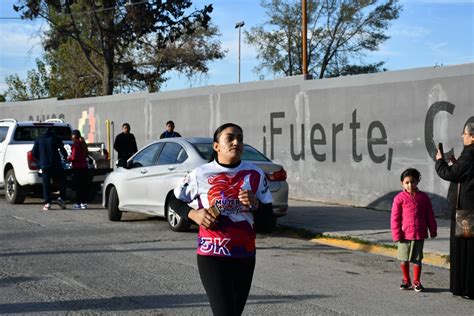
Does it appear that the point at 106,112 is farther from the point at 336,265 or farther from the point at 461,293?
the point at 461,293

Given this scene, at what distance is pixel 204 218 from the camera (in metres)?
4.43

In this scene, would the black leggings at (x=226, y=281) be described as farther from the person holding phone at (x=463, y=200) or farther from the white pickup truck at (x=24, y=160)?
the white pickup truck at (x=24, y=160)

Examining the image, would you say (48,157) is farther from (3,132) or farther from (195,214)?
(195,214)

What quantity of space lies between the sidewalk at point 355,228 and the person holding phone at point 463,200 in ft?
6.79

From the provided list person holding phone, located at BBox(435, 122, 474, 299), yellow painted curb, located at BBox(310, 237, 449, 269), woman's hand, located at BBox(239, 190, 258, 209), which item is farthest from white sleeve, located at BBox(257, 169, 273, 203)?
yellow painted curb, located at BBox(310, 237, 449, 269)

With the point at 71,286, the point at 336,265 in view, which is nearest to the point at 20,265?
the point at 71,286

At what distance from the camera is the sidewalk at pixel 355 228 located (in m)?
10.1

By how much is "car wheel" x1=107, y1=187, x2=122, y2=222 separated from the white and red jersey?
8.48m

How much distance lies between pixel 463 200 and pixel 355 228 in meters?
4.62

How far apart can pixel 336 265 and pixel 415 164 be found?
198 inches

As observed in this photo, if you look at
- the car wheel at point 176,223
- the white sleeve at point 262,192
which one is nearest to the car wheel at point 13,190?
the car wheel at point 176,223

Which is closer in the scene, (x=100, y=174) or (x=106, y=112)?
(x=100, y=174)

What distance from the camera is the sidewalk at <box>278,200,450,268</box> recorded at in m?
10.1

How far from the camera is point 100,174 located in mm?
16141
